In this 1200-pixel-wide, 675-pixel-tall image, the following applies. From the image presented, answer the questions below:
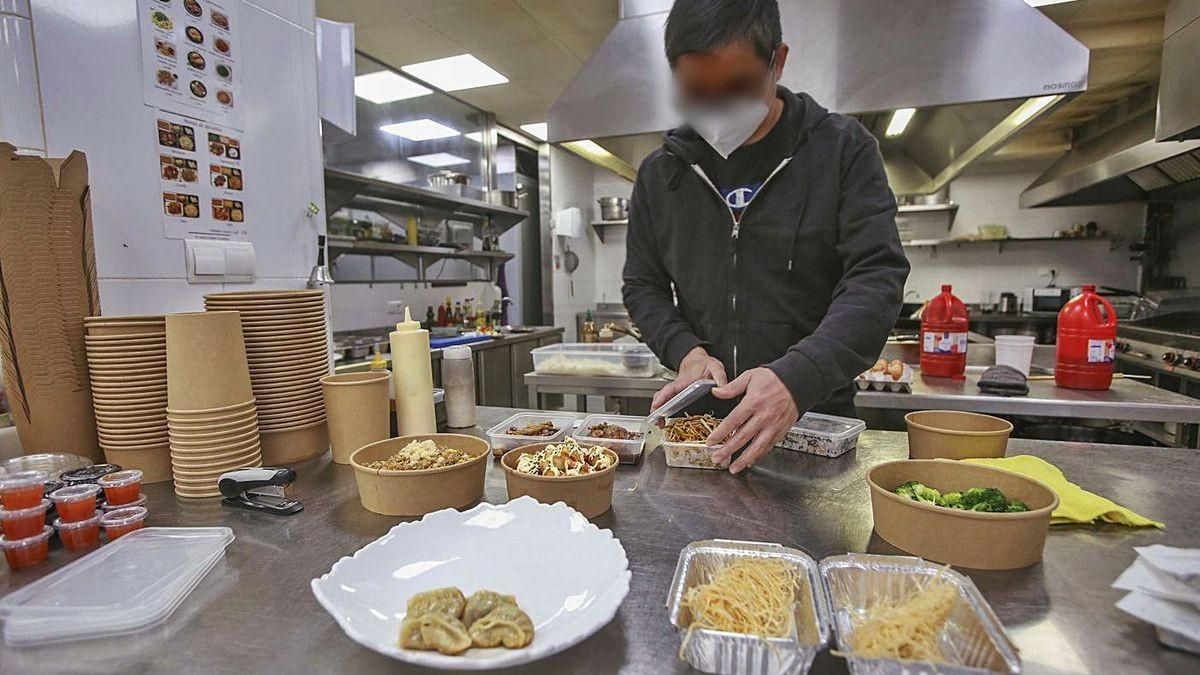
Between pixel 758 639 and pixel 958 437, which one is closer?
pixel 758 639

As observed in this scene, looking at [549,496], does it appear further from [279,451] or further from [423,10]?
[423,10]

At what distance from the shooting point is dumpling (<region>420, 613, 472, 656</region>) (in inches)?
23.0

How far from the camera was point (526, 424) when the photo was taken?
150 centimetres

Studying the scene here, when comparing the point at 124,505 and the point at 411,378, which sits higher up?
the point at 411,378

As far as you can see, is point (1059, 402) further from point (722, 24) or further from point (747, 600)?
point (747, 600)

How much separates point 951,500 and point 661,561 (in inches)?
18.0

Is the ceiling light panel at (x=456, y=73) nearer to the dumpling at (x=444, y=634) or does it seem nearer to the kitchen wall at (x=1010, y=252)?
the dumpling at (x=444, y=634)

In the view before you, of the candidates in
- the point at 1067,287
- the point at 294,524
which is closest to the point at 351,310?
the point at 294,524

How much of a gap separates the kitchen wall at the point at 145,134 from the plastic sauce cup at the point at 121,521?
76cm

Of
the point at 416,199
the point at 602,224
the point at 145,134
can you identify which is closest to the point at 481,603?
the point at 145,134

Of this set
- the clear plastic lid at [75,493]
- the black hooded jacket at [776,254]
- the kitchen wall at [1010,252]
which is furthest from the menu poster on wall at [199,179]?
the kitchen wall at [1010,252]

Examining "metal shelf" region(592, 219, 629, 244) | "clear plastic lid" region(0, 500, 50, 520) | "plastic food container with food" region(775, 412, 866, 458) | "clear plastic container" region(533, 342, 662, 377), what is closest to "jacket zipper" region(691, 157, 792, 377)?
"plastic food container with food" region(775, 412, 866, 458)

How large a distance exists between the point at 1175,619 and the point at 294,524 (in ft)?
4.02

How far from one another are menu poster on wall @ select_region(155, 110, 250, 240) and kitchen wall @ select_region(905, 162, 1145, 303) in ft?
21.8
